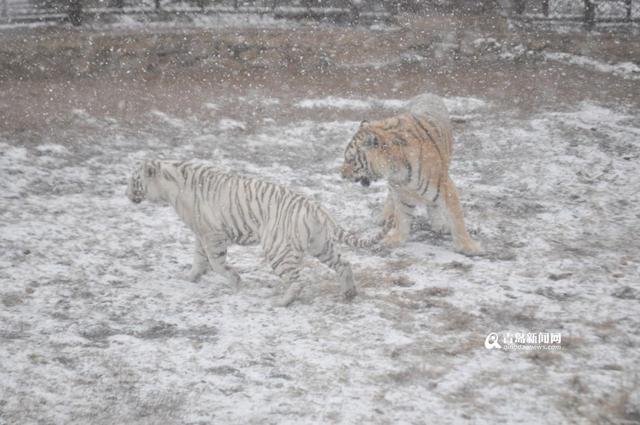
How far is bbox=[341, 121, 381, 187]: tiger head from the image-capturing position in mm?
6102

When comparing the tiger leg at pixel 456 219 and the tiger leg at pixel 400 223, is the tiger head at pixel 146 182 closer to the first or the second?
the tiger leg at pixel 400 223

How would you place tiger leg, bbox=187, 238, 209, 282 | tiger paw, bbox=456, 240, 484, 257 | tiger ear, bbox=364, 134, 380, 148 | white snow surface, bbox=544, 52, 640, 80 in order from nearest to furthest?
tiger leg, bbox=187, 238, 209, 282
tiger ear, bbox=364, 134, 380, 148
tiger paw, bbox=456, 240, 484, 257
white snow surface, bbox=544, 52, 640, 80

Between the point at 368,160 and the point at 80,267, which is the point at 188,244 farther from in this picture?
the point at 368,160

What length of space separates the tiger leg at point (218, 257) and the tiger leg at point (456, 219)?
2044 mm

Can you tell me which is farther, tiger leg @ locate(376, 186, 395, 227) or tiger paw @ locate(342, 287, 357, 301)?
tiger leg @ locate(376, 186, 395, 227)

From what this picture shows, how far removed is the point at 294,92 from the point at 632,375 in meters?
8.37

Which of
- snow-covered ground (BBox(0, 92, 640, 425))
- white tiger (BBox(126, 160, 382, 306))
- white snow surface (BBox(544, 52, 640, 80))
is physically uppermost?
white snow surface (BBox(544, 52, 640, 80))

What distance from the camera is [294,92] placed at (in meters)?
11.7

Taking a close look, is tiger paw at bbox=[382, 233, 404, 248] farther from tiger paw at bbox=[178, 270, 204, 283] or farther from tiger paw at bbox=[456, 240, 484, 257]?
tiger paw at bbox=[178, 270, 204, 283]

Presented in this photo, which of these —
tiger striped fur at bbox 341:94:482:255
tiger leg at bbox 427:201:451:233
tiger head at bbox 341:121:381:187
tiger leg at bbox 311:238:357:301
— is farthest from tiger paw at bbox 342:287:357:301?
tiger leg at bbox 427:201:451:233

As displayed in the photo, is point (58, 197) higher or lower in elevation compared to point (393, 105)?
lower

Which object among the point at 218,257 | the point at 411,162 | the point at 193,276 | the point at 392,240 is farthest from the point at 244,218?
the point at 392,240

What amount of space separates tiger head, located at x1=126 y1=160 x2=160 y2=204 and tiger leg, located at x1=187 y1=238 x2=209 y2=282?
1.89ft

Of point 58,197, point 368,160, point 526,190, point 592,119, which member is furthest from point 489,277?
point 592,119
